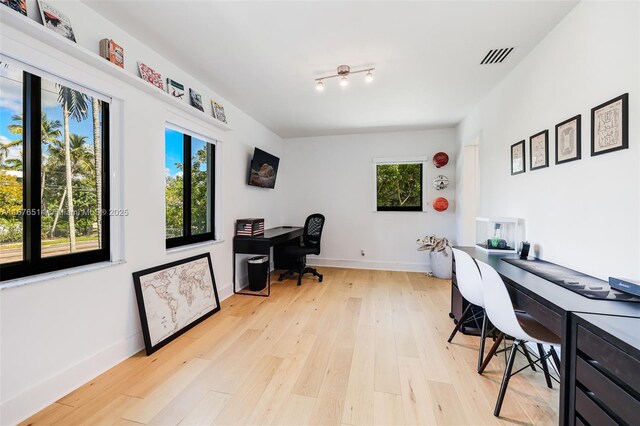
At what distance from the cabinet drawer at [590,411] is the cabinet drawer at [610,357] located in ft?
0.52

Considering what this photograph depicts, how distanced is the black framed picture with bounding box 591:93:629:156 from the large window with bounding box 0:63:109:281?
341cm

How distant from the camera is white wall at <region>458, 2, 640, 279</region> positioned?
139 centimetres

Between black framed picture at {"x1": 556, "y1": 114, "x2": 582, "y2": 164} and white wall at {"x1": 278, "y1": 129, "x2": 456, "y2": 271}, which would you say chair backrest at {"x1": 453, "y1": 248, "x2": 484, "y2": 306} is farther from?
white wall at {"x1": 278, "y1": 129, "x2": 456, "y2": 271}

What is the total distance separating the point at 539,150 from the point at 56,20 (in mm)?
3595

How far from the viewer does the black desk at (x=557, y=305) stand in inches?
45.1

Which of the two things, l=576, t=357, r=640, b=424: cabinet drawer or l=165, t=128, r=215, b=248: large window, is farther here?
l=165, t=128, r=215, b=248: large window

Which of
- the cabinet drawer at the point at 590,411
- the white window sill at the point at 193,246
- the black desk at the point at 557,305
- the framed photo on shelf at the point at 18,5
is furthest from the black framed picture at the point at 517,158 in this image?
the framed photo on shelf at the point at 18,5

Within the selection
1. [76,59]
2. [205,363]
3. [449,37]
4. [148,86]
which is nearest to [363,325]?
[205,363]

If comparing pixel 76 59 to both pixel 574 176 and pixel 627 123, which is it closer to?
pixel 627 123

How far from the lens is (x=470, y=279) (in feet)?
6.79

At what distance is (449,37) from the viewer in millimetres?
2129

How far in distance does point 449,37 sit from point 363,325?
2.77 meters

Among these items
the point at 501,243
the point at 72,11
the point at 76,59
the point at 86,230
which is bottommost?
the point at 501,243

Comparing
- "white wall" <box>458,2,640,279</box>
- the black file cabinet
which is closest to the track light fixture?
"white wall" <box>458,2,640,279</box>
